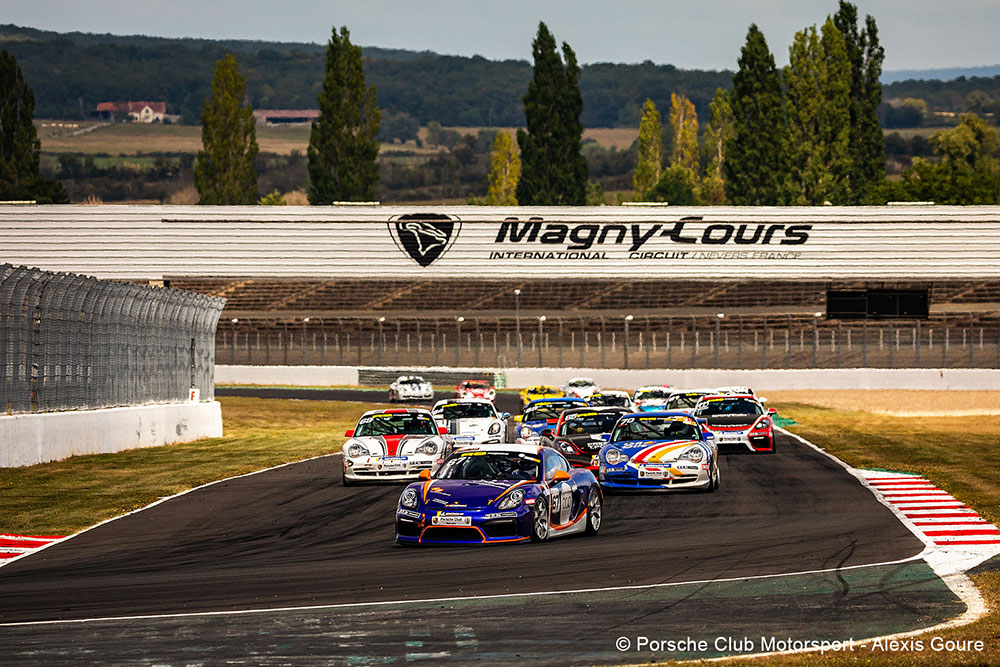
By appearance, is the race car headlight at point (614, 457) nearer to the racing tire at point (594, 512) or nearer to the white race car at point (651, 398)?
the racing tire at point (594, 512)

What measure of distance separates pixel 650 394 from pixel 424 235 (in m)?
43.3

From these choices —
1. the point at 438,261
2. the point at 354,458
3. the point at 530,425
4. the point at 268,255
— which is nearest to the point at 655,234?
the point at 438,261

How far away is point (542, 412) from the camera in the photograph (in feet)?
99.5

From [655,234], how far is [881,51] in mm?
28314

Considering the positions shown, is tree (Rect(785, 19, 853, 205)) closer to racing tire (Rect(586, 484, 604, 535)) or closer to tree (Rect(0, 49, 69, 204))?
tree (Rect(0, 49, 69, 204))

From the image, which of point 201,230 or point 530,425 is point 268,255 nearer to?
point 201,230

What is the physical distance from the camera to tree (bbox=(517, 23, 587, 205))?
308 feet

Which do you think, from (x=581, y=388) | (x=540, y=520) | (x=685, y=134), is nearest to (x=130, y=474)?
(x=540, y=520)

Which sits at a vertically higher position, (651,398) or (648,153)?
(648,153)

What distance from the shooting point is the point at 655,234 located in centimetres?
8100

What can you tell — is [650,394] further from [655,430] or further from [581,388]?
[655,430]

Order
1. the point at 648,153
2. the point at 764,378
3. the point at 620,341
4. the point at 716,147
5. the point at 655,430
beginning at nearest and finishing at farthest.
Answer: the point at 655,430, the point at 764,378, the point at 620,341, the point at 648,153, the point at 716,147

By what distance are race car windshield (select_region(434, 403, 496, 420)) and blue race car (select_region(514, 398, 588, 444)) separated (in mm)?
750

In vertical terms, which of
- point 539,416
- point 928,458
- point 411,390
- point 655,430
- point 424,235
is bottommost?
point 411,390
